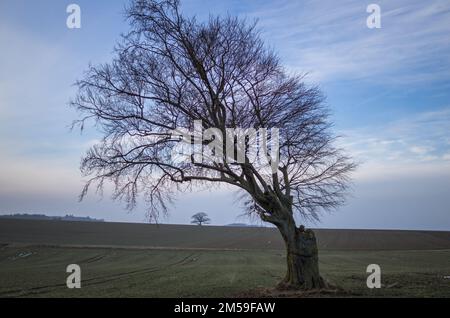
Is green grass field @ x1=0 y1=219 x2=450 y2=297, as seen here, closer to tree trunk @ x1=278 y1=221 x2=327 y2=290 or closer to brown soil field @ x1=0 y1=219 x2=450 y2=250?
brown soil field @ x1=0 y1=219 x2=450 y2=250

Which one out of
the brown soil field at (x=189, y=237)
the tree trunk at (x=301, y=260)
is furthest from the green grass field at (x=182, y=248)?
the tree trunk at (x=301, y=260)

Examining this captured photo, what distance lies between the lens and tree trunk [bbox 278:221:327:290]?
16234 mm

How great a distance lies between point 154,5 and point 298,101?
20.3 feet

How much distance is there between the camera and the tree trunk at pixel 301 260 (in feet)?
53.3

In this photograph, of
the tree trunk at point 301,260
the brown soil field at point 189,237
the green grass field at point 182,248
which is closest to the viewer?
the tree trunk at point 301,260

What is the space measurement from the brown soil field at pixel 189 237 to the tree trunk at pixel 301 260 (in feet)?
171

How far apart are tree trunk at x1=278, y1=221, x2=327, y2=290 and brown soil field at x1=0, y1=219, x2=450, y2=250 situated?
52.2m

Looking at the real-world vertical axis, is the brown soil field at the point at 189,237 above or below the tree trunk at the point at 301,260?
below

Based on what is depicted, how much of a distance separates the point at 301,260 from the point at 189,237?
77970 mm

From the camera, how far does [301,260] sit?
16406 millimetres

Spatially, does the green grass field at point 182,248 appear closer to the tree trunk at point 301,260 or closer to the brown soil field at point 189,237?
the brown soil field at point 189,237

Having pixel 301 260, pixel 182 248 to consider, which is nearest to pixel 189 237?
pixel 182 248
